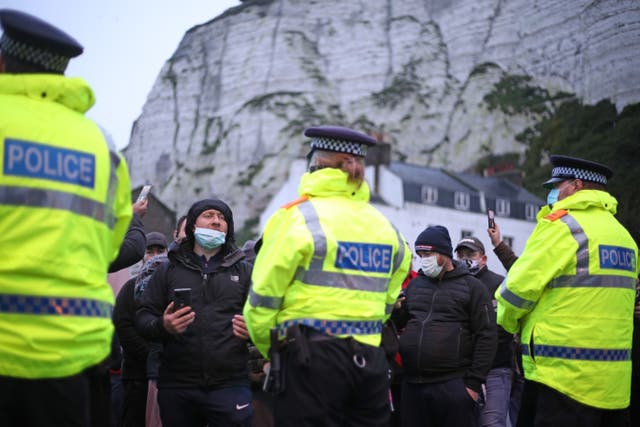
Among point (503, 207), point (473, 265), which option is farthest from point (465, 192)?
point (473, 265)

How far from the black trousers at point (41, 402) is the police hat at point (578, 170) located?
408cm

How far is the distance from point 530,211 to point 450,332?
145 feet

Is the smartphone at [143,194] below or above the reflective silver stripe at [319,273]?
above

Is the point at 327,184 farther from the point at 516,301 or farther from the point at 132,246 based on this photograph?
the point at 516,301

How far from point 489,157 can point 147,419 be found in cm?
6227

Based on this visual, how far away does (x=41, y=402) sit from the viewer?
3191mm

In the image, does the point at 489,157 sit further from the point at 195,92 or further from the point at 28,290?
the point at 28,290

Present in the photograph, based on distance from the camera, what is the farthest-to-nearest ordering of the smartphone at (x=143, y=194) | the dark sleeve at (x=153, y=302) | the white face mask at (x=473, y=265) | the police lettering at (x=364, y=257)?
→ the white face mask at (x=473, y=265) → the dark sleeve at (x=153, y=302) → the smartphone at (x=143, y=194) → the police lettering at (x=364, y=257)

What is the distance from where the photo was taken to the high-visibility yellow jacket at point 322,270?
4.14m

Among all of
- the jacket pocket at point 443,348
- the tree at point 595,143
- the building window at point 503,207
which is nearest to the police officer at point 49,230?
the jacket pocket at point 443,348

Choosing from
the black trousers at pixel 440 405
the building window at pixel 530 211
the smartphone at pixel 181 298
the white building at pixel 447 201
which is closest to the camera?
the smartphone at pixel 181 298

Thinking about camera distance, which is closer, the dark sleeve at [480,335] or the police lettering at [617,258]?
the police lettering at [617,258]

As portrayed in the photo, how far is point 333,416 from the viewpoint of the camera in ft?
13.7

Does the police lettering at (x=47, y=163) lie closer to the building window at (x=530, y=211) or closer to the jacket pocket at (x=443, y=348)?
the jacket pocket at (x=443, y=348)
